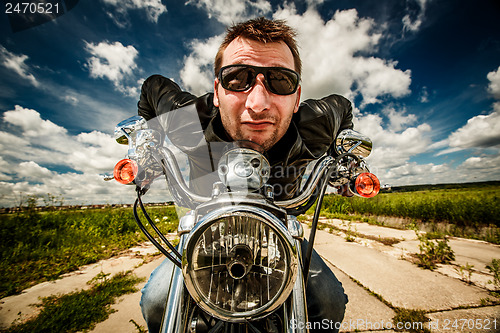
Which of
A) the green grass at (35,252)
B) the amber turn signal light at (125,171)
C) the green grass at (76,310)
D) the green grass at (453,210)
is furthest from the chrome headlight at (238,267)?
the green grass at (453,210)

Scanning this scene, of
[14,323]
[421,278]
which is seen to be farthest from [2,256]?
[421,278]

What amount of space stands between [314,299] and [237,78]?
1326 mm

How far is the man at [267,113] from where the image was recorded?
39.5 inches

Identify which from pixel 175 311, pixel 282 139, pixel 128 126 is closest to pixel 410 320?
pixel 282 139

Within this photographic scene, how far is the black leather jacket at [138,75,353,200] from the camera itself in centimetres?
127

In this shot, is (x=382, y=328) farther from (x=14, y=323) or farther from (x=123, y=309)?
(x=14, y=323)

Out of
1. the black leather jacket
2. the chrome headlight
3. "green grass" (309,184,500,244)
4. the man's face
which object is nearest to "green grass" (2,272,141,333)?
the black leather jacket

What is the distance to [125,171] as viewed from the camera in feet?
2.45

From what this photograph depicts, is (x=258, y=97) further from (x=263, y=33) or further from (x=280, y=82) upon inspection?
(x=263, y=33)

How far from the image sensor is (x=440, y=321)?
1.45 metres

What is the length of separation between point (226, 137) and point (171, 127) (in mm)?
492

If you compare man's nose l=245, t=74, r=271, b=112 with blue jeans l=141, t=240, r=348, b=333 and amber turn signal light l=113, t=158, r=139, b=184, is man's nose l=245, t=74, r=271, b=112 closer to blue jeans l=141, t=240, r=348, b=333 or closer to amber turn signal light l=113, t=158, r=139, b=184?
amber turn signal light l=113, t=158, r=139, b=184

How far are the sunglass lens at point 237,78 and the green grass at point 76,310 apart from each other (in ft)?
7.11

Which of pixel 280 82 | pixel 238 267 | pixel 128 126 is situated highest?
pixel 280 82
